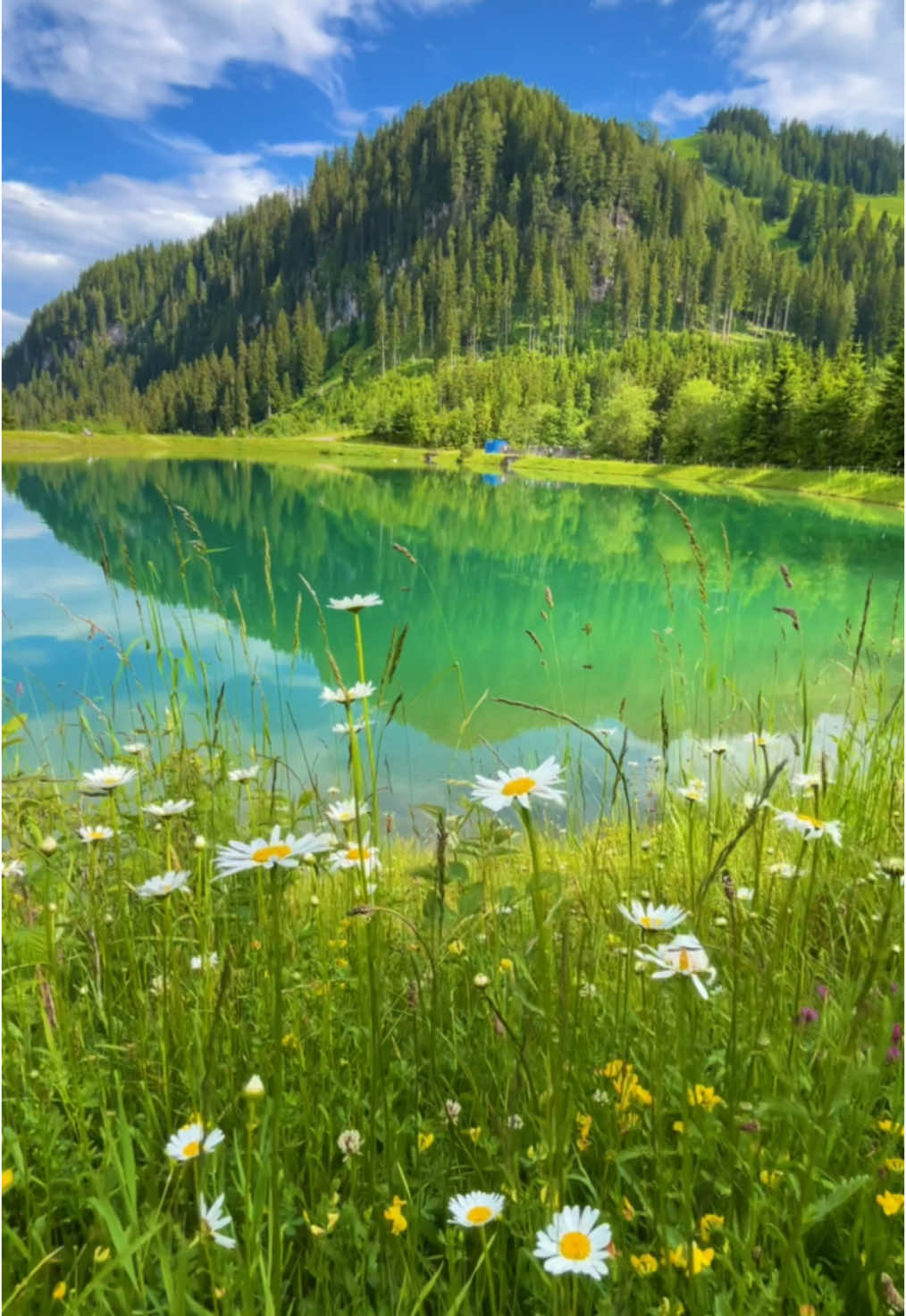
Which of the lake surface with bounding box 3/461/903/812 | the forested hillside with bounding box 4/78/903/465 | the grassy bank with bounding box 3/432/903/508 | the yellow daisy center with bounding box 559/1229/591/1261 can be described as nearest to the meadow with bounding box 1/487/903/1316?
the yellow daisy center with bounding box 559/1229/591/1261

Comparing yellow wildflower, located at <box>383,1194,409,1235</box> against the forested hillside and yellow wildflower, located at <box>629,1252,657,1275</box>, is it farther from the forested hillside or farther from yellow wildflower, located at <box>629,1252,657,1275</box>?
the forested hillside

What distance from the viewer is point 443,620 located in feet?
12.0

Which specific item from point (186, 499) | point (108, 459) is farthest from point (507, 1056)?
point (108, 459)

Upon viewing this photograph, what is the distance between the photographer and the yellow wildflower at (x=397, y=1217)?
0.97m

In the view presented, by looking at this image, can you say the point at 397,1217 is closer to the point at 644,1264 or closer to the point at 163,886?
the point at 644,1264

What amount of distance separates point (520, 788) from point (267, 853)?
29 cm

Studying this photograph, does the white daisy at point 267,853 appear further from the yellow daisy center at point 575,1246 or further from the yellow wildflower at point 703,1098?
the yellow wildflower at point 703,1098

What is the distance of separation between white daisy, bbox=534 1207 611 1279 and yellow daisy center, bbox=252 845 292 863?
43cm

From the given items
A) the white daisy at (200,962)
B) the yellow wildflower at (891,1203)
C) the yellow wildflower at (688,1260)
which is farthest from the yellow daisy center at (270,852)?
the yellow wildflower at (891,1203)

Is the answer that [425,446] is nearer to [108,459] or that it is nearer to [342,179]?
[108,459]

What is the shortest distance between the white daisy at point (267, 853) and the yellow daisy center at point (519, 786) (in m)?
0.22

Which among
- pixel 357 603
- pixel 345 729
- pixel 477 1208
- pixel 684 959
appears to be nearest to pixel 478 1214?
pixel 477 1208

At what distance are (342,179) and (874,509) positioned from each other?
16304 centimetres

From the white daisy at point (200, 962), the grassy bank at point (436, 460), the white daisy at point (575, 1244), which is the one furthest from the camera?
the grassy bank at point (436, 460)
